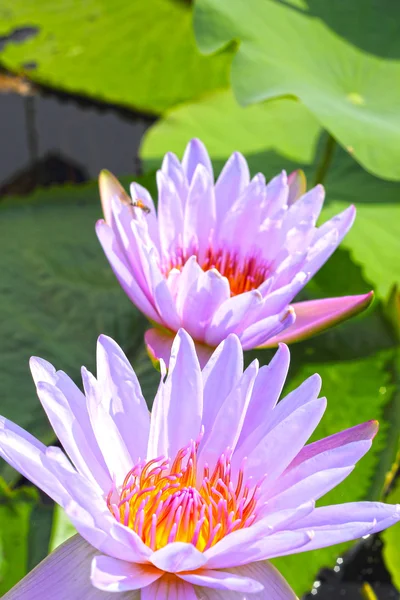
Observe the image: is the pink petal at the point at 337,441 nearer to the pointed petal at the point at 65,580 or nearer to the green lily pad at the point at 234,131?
the pointed petal at the point at 65,580

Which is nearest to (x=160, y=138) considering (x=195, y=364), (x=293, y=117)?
(x=293, y=117)

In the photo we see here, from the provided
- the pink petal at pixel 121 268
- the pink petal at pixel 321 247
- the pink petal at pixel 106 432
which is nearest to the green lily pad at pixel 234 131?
the pink petal at pixel 321 247

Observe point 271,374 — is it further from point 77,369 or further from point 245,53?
point 245,53

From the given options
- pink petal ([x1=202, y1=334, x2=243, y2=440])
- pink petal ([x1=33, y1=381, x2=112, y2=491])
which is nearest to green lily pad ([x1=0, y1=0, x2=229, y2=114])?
pink petal ([x1=202, y1=334, x2=243, y2=440])

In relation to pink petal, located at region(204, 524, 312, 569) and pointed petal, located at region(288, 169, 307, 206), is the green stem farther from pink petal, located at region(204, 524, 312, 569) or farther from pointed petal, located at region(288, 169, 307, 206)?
pink petal, located at region(204, 524, 312, 569)

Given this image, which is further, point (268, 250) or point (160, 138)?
point (160, 138)
